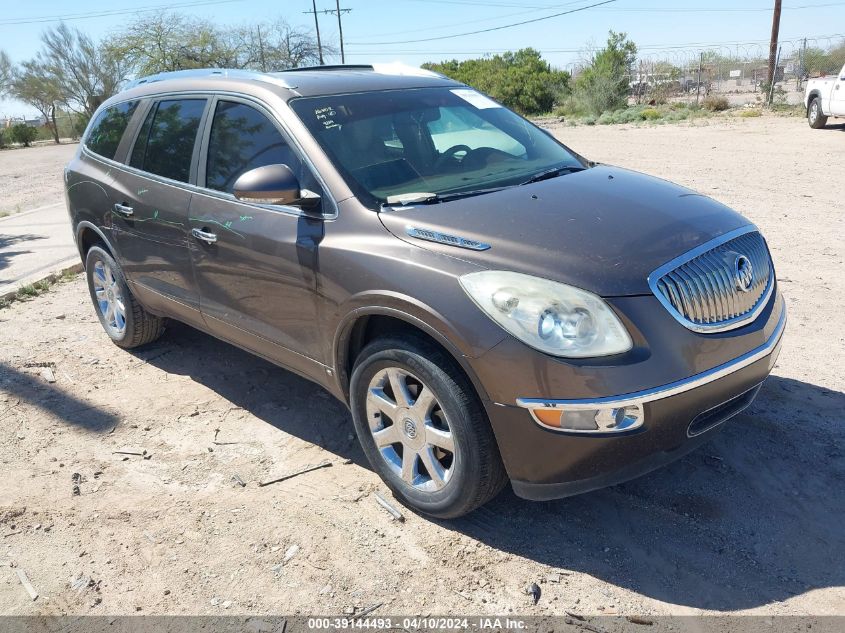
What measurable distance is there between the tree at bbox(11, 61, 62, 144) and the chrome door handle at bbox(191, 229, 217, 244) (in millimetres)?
62385

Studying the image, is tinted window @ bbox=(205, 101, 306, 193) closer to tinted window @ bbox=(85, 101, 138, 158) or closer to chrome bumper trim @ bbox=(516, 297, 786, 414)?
tinted window @ bbox=(85, 101, 138, 158)

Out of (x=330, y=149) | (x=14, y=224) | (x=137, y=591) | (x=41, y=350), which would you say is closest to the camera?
(x=137, y=591)

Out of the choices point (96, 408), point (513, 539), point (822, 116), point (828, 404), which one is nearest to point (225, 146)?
point (96, 408)

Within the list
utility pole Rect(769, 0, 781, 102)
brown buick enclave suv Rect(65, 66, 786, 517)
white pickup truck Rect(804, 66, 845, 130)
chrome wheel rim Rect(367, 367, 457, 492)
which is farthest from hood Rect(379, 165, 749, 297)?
utility pole Rect(769, 0, 781, 102)

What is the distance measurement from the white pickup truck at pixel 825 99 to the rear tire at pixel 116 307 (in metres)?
16.7

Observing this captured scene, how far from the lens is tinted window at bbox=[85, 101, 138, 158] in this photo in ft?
16.5

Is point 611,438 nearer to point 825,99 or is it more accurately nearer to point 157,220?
point 157,220

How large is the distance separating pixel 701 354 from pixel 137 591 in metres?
2.38

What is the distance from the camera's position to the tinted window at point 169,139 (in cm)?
427

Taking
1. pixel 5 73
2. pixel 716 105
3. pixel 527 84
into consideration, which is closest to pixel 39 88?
pixel 5 73

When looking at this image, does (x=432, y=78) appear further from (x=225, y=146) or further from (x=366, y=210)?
(x=366, y=210)

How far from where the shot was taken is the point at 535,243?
289 cm

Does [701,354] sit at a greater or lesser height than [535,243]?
Answer: lesser

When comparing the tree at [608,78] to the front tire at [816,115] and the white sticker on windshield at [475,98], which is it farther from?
the white sticker on windshield at [475,98]
